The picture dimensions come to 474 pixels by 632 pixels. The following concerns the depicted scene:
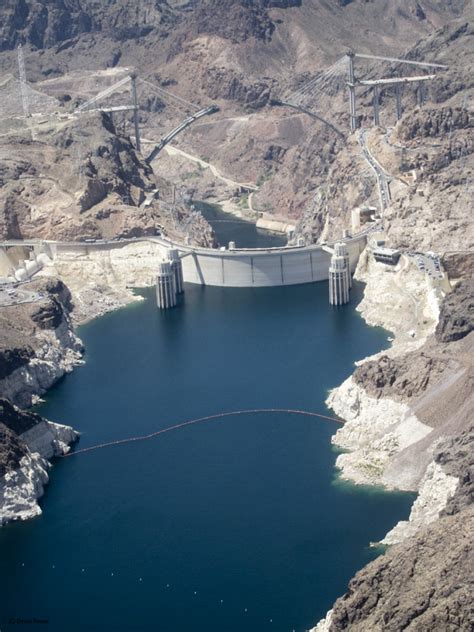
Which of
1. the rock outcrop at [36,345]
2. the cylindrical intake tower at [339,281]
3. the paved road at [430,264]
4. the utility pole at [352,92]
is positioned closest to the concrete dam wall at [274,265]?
the cylindrical intake tower at [339,281]

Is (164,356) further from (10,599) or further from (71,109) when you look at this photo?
(71,109)

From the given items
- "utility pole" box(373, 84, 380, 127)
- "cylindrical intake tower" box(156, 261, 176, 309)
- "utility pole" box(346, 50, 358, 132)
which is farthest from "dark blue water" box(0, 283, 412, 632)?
"utility pole" box(346, 50, 358, 132)

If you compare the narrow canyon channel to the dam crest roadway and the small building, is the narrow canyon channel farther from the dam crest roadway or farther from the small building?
the dam crest roadway

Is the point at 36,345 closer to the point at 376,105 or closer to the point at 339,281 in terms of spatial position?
the point at 339,281

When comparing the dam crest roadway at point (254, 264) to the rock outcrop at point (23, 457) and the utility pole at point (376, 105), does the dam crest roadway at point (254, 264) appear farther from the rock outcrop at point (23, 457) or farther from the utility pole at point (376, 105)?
the rock outcrop at point (23, 457)

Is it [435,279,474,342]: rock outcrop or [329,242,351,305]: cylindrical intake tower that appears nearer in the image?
[435,279,474,342]: rock outcrop

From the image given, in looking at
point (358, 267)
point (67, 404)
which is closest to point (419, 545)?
point (67, 404)
